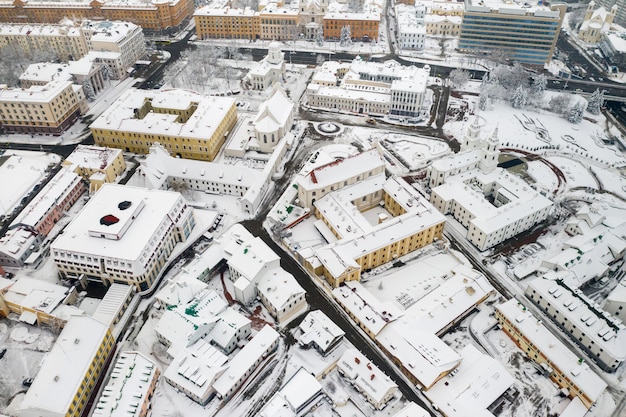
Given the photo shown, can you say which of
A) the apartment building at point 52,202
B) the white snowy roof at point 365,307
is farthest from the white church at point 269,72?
the white snowy roof at point 365,307

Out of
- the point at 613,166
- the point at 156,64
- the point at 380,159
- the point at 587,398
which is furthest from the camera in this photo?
the point at 156,64

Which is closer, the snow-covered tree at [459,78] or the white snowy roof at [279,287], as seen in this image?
the white snowy roof at [279,287]

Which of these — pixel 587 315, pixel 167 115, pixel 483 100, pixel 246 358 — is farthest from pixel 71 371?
pixel 483 100

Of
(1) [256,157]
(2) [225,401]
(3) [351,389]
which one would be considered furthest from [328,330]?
(1) [256,157]

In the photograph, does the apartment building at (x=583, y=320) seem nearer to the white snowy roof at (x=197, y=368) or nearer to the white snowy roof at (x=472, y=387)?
the white snowy roof at (x=472, y=387)

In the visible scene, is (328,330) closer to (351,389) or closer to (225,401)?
(351,389)

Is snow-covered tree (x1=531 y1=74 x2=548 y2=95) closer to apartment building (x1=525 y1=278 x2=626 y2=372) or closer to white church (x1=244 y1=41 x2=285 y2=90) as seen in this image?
white church (x1=244 y1=41 x2=285 y2=90)
